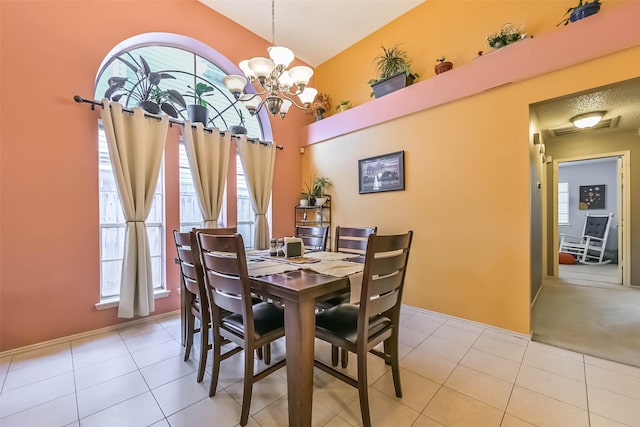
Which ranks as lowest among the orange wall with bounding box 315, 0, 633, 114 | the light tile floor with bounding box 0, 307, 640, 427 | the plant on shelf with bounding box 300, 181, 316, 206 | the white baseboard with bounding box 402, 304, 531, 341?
the light tile floor with bounding box 0, 307, 640, 427

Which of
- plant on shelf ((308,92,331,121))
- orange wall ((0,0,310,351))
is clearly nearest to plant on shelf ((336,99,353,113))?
plant on shelf ((308,92,331,121))

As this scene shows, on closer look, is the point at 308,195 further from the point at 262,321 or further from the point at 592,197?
the point at 592,197

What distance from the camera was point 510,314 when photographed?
241 cm

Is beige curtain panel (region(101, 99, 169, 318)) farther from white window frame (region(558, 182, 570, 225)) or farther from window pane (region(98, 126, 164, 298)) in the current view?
white window frame (region(558, 182, 570, 225))

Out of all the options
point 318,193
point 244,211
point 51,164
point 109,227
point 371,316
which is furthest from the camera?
point 318,193

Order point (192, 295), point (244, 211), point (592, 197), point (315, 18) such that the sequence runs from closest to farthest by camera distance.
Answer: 1. point (192, 295)
2. point (315, 18)
3. point (244, 211)
4. point (592, 197)

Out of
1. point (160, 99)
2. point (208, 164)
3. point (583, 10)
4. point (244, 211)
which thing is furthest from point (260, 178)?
point (583, 10)

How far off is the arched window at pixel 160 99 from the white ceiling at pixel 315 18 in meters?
0.68

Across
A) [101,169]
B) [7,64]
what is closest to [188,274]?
[101,169]

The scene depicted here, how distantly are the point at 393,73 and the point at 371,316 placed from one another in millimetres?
2969

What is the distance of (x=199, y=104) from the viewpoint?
11.2 feet

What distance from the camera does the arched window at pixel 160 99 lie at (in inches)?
106

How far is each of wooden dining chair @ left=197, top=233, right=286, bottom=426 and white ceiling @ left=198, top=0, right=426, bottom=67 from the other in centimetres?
334

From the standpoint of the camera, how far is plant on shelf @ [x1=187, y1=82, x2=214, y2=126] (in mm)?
3098
